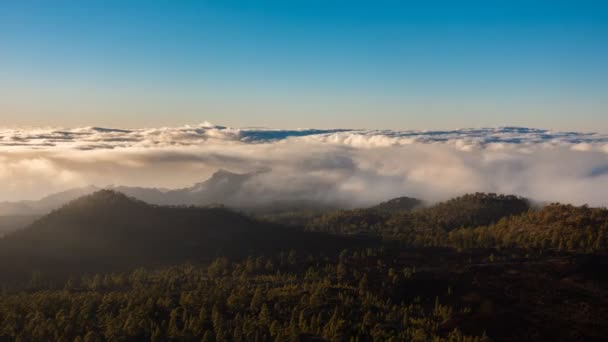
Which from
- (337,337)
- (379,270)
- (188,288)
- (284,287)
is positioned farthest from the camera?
(379,270)

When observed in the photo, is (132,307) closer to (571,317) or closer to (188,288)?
(188,288)

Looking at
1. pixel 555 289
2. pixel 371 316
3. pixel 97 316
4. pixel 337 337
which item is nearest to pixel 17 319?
Result: pixel 97 316

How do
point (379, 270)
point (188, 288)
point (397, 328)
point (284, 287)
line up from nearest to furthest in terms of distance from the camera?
point (397, 328) < point (284, 287) < point (188, 288) < point (379, 270)

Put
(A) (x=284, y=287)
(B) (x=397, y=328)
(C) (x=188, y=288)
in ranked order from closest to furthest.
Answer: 1. (B) (x=397, y=328)
2. (A) (x=284, y=287)
3. (C) (x=188, y=288)

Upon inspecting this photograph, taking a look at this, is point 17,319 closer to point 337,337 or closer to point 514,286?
point 337,337

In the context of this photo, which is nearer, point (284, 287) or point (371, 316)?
point (371, 316)

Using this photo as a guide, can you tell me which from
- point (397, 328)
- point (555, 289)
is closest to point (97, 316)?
point (397, 328)

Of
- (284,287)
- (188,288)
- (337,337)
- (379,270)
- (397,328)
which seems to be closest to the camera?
(337,337)

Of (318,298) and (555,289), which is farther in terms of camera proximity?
(555,289)
